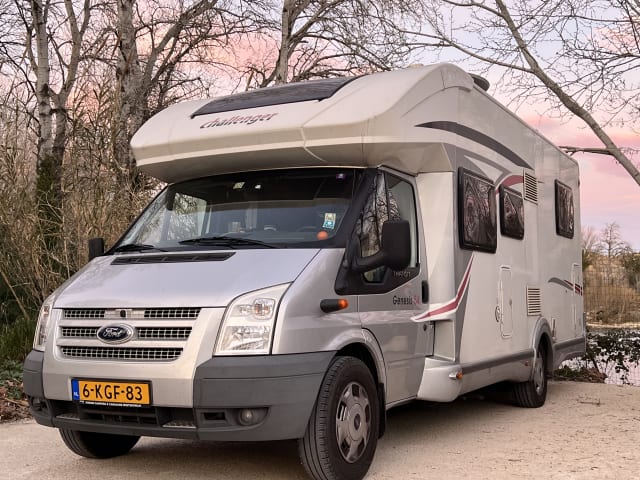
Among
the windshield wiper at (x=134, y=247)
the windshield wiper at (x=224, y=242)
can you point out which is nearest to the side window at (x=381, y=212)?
the windshield wiper at (x=224, y=242)

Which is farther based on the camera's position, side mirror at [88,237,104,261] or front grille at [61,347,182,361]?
side mirror at [88,237,104,261]

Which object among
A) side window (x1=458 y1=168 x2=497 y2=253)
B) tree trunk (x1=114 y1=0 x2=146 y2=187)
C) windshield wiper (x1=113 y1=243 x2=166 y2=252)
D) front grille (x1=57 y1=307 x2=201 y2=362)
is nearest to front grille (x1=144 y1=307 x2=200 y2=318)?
front grille (x1=57 y1=307 x2=201 y2=362)

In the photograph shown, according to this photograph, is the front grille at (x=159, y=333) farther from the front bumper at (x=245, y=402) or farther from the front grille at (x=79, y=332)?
the front bumper at (x=245, y=402)

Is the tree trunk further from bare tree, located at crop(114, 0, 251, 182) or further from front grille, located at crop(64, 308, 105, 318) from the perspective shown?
front grille, located at crop(64, 308, 105, 318)

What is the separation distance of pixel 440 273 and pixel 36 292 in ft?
21.6

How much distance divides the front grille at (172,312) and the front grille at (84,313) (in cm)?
39

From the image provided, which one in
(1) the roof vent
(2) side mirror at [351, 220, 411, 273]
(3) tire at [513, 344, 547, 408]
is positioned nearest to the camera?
(2) side mirror at [351, 220, 411, 273]

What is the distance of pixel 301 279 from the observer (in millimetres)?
5059

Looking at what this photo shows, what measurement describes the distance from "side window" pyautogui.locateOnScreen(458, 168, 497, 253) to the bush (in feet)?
19.6

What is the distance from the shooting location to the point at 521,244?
845 cm

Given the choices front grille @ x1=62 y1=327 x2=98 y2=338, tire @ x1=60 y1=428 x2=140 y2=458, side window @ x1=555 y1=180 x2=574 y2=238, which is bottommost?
tire @ x1=60 y1=428 x2=140 y2=458

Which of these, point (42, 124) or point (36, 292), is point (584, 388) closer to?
point (36, 292)

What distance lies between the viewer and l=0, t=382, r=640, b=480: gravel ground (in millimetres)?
5781

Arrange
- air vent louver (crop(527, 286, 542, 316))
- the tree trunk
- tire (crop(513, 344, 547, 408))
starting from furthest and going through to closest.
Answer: the tree trunk → tire (crop(513, 344, 547, 408)) → air vent louver (crop(527, 286, 542, 316))
